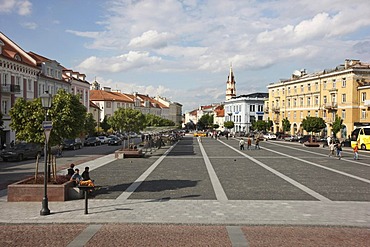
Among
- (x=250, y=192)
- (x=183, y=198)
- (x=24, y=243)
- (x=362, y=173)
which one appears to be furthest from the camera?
(x=362, y=173)

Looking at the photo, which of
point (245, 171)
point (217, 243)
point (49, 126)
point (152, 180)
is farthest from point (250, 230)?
point (245, 171)

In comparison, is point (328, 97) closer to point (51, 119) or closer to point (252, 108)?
point (252, 108)

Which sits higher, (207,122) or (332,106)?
(332,106)

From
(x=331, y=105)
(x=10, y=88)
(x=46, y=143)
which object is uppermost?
(x=10, y=88)

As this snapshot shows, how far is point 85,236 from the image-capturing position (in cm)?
845

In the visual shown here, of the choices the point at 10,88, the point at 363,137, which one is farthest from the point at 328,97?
the point at 10,88

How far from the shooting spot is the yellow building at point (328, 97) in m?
57.8

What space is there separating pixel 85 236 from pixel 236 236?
3453 millimetres

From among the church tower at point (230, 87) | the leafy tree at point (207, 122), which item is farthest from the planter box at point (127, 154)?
the leafy tree at point (207, 122)

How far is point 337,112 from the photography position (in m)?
61.7

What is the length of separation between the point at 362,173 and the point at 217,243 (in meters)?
14.8

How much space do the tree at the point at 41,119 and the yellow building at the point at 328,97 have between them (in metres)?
51.0

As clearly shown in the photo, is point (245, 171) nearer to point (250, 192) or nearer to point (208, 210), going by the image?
point (250, 192)

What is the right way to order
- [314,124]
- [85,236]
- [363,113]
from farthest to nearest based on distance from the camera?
[363,113] → [314,124] → [85,236]
